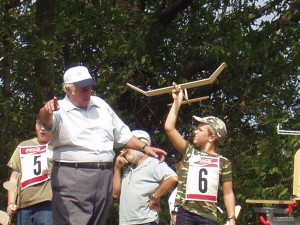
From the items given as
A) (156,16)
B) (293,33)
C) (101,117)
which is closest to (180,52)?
(156,16)

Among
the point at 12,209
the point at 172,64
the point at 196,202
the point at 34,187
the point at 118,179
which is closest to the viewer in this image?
the point at 196,202

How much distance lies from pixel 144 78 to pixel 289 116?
2.02 metres

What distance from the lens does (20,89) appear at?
1273cm

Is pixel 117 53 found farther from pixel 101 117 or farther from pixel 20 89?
pixel 101 117

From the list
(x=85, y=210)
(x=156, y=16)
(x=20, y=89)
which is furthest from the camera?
(x=156, y=16)

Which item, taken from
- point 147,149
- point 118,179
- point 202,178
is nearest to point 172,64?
point 118,179

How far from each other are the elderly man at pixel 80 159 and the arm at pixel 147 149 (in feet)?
0.05

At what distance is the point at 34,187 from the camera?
898cm

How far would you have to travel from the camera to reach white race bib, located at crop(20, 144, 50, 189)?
29.5ft

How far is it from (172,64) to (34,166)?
197 inches

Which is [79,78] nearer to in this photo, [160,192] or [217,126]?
[217,126]

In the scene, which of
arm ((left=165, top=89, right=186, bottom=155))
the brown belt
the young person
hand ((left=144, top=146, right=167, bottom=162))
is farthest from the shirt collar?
the young person

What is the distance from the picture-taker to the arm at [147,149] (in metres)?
7.50

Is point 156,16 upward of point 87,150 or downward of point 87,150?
upward
